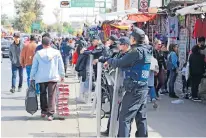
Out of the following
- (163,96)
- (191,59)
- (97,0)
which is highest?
(97,0)

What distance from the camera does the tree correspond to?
7719 centimetres

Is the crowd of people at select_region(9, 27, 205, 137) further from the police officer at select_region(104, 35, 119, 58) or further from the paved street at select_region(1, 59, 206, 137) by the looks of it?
the paved street at select_region(1, 59, 206, 137)

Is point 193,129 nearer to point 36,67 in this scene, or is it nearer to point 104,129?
point 104,129

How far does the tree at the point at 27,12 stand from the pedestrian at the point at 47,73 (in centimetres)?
6777

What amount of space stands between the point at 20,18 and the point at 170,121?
73.9 metres

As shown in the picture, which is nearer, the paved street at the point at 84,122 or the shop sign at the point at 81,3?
the paved street at the point at 84,122

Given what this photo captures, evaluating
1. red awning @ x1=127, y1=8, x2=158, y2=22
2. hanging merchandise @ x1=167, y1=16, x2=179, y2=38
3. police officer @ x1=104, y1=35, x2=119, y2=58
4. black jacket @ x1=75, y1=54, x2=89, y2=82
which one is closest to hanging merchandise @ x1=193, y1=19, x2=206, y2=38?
hanging merchandise @ x1=167, y1=16, x2=179, y2=38

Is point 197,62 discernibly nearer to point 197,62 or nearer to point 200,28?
point 197,62

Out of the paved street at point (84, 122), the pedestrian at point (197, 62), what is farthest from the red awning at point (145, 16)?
the paved street at point (84, 122)

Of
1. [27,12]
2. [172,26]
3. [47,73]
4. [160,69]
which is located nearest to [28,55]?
[160,69]

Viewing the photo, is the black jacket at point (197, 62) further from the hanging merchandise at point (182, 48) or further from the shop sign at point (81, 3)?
the shop sign at point (81, 3)

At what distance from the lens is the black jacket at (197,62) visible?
12828 mm

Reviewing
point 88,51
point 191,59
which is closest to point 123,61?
point 88,51

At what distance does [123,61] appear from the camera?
6.53m
